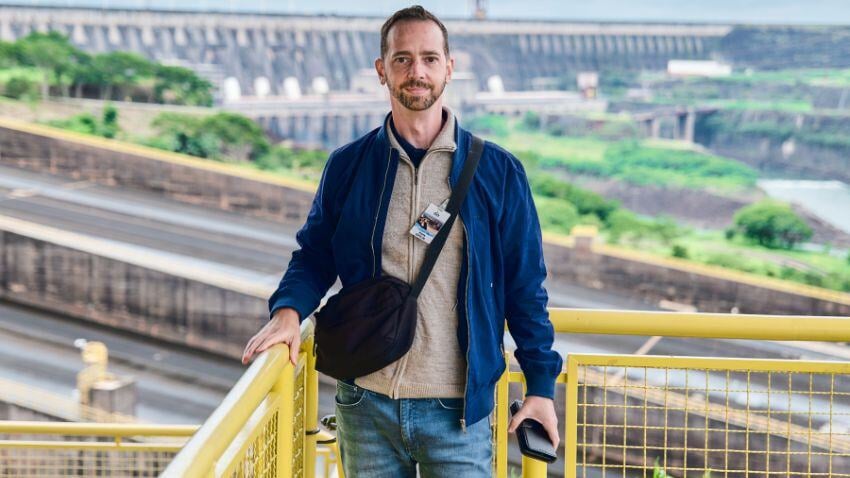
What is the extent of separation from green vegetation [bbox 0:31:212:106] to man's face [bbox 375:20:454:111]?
86.7 ft

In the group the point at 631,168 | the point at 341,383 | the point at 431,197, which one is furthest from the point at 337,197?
the point at 631,168

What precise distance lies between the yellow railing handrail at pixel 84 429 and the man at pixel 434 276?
3.64 feet

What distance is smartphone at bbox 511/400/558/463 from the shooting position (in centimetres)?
131

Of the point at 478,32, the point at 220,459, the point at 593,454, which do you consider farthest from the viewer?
the point at 478,32

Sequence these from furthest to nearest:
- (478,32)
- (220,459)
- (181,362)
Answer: (478,32) → (181,362) → (220,459)

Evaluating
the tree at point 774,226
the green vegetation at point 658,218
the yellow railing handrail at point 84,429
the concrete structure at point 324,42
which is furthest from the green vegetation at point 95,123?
the yellow railing handrail at point 84,429

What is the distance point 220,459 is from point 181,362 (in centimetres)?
1518

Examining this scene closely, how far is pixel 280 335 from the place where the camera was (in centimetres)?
130

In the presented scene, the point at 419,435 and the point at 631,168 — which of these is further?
the point at 631,168

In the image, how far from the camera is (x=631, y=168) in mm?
29672

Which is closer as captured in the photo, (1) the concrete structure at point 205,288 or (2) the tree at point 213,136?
(1) the concrete structure at point 205,288

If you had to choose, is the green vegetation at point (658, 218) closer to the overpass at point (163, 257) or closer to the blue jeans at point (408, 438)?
the overpass at point (163, 257)

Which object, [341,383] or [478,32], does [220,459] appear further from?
[478,32]

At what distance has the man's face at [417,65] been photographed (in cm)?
126
